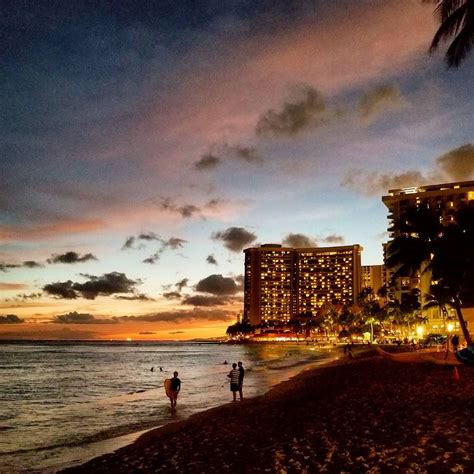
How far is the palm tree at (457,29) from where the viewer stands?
1593 cm

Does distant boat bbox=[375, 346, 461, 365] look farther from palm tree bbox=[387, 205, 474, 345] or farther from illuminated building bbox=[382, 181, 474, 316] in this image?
illuminated building bbox=[382, 181, 474, 316]

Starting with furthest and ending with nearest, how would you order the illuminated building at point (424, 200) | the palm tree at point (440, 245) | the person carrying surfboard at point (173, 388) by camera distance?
1. the illuminated building at point (424, 200)
2. the palm tree at point (440, 245)
3. the person carrying surfboard at point (173, 388)

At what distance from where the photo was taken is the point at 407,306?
10531 centimetres

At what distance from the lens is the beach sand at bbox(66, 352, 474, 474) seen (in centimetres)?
930

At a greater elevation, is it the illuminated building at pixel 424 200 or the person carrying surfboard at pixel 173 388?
the illuminated building at pixel 424 200

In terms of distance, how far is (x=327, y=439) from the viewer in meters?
11.4

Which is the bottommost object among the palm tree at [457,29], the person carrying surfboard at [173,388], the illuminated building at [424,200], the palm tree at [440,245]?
the person carrying surfboard at [173,388]

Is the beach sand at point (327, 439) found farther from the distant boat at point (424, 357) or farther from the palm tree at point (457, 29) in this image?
the distant boat at point (424, 357)

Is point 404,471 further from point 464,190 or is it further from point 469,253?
point 464,190

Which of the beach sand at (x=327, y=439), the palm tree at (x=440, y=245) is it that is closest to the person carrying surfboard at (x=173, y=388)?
the beach sand at (x=327, y=439)

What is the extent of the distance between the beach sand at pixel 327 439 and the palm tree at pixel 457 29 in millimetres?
10305

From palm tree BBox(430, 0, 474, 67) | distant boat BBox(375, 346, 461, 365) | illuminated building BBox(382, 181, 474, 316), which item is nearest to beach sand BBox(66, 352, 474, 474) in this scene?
palm tree BBox(430, 0, 474, 67)

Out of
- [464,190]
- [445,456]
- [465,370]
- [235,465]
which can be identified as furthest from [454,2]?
[464,190]

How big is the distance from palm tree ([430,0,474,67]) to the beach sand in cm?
1030
